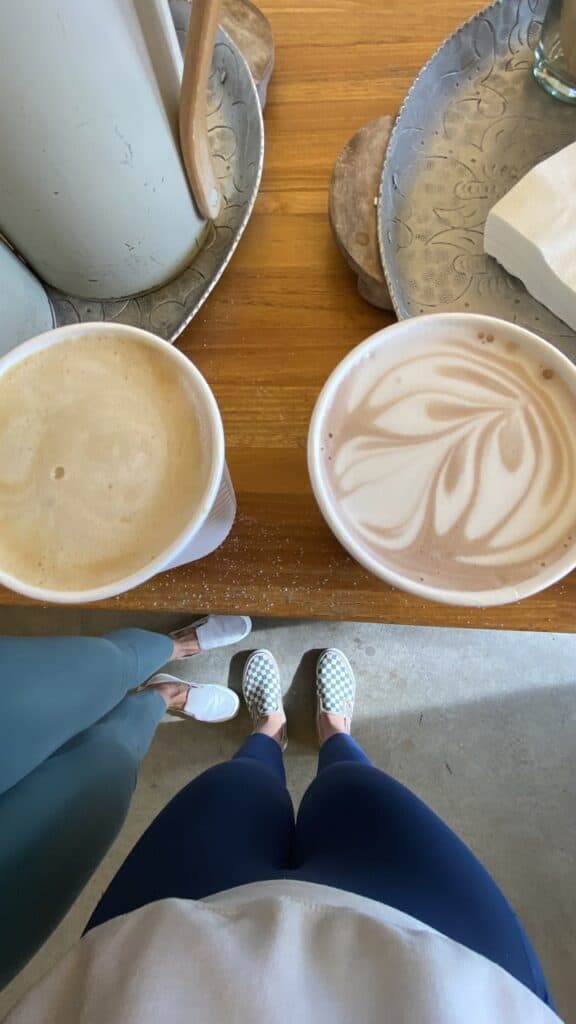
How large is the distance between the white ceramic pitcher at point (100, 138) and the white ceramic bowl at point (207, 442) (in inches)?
2.8

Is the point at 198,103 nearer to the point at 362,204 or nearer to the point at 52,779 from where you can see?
the point at 362,204

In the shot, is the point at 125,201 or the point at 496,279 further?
the point at 496,279

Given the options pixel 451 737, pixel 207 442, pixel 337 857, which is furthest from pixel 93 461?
pixel 451 737

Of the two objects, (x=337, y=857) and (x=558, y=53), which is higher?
(x=558, y=53)

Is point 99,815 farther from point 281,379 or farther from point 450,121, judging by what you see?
point 450,121

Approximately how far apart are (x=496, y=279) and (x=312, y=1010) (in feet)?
1.75

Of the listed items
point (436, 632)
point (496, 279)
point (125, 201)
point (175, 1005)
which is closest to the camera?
point (175, 1005)

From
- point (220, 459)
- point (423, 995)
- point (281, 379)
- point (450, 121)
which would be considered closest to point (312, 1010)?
point (423, 995)

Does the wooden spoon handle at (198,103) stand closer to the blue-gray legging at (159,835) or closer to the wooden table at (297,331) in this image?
the wooden table at (297,331)

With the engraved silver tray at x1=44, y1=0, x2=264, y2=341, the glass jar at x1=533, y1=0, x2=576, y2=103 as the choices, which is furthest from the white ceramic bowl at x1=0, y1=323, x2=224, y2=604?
the glass jar at x1=533, y1=0, x2=576, y2=103

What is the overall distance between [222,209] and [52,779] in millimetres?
535

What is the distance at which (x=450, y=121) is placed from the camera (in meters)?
0.62

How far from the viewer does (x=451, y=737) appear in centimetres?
116

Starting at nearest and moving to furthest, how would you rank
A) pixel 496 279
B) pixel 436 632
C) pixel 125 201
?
pixel 125 201
pixel 496 279
pixel 436 632
